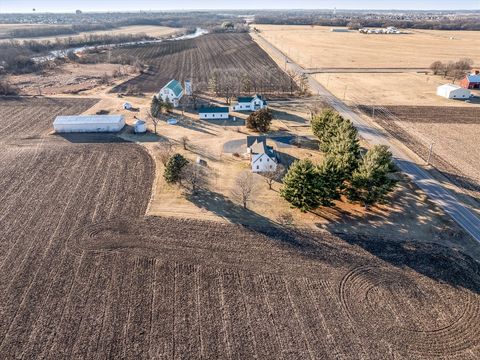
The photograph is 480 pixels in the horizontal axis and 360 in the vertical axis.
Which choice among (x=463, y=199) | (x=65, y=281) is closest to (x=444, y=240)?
(x=463, y=199)

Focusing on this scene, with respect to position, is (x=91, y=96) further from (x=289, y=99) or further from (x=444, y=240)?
(x=444, y=240)

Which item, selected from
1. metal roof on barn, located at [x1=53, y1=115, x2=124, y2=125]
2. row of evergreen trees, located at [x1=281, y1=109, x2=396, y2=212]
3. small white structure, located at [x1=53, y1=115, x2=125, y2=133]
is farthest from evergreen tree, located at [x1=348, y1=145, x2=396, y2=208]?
metal roof on barn, located at [x1=53, y1=115, x2=124, y2=125]

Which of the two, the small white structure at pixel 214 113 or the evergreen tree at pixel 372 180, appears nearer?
the evergreen tree at pixel 372 180

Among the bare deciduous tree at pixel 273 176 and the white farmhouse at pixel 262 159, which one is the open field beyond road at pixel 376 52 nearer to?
the white farmhouse at pixel 262 159

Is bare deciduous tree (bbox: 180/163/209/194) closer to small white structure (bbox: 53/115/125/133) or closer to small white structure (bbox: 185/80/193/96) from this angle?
small white structure (bbox: 53/115/125/133)

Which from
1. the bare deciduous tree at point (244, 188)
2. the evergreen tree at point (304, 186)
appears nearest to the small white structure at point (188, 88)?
the bare deciduous tree at point (244, 188)

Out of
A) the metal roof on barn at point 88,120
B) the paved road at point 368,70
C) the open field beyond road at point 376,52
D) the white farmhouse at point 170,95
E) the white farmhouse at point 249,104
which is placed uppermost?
the open field beyond road at point 376,52

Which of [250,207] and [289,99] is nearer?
[250,207]

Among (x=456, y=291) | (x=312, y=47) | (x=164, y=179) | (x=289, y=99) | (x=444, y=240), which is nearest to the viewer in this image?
(x=456, y=291)
